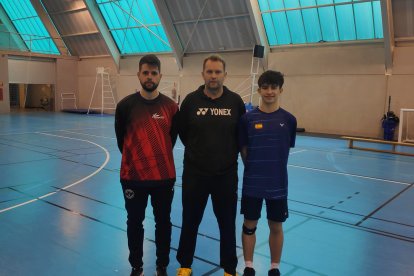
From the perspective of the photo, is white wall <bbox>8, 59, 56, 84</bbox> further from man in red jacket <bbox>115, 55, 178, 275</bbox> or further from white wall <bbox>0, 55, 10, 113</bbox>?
man in red jacket <bbox>115, 55, 178, 275</bbox>

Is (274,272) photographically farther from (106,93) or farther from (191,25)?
(106,93)

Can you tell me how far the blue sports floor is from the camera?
366 centimetres

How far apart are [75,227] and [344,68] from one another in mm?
13999

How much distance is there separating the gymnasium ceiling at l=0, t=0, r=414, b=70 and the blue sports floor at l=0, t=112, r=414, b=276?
320 inches

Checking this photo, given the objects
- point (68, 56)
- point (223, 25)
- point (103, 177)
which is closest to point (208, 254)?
point (103, 177)

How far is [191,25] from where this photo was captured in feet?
64.7

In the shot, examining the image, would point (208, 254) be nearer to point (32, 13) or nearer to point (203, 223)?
point (203, 223)

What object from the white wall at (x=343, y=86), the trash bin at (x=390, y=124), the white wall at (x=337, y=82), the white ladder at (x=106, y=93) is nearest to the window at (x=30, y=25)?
the white ladder at (x=106, y=93)

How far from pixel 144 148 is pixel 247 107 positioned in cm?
1212

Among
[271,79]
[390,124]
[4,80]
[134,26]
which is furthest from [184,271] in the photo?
[4,80]

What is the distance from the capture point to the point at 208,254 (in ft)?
12.8

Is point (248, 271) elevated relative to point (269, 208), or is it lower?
lower

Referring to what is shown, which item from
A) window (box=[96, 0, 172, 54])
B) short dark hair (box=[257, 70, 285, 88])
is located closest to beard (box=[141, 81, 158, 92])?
short dark hair (box=[257, 70, 285, 88])

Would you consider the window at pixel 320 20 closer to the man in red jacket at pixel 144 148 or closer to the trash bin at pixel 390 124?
the trash bin at pixel 390 124
